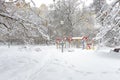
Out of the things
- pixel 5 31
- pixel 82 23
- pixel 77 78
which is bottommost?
pixel 77 78

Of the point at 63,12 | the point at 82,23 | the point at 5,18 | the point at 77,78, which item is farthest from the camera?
the point at 82,23

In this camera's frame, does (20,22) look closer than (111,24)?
No

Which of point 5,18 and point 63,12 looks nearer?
point 5,18

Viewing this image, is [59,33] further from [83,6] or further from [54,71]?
[54,71]

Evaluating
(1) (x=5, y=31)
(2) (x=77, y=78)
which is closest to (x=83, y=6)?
(1) (x=5, y=31)

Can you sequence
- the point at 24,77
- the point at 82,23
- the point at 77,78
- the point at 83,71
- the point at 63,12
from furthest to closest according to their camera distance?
the point at 82,23, the point at 63,12, the point at 83,71, the point at 77,78, the point at 24,77

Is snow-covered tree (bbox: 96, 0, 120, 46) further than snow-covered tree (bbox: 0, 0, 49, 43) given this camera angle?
No

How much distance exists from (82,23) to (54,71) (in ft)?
141

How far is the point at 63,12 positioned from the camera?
164ft

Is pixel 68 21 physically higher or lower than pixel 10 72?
higher

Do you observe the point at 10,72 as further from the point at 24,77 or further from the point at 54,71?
the point at 54,71

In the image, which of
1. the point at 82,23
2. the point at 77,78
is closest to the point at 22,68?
the point at 77,78

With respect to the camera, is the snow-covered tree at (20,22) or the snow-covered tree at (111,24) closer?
the snow-covered tree at (111,24)

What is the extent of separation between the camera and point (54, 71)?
10719mm
